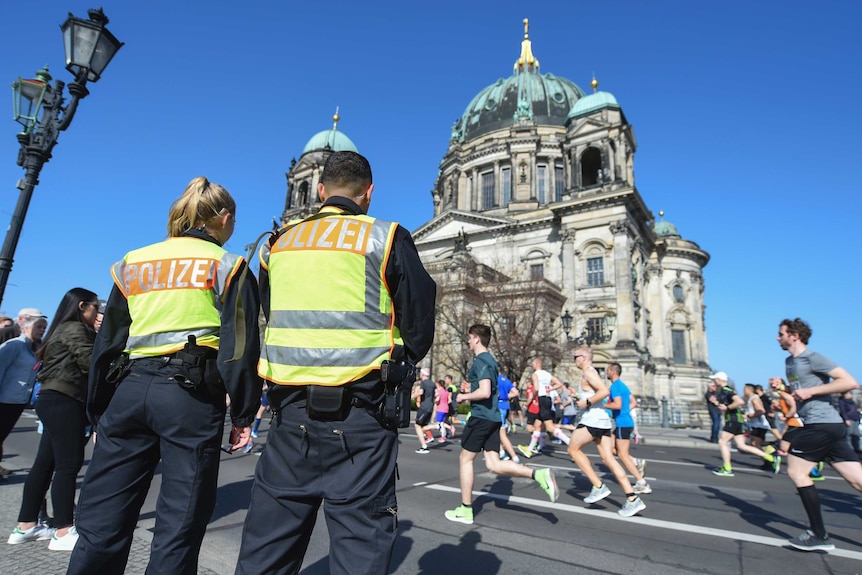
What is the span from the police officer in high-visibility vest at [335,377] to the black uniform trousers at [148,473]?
19.9 inches

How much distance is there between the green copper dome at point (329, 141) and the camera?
54.0 meters

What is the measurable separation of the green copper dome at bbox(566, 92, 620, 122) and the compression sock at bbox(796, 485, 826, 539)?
4070 cm

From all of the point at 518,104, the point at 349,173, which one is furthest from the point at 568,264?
the point at 349,173

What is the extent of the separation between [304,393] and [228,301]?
72 centimetres

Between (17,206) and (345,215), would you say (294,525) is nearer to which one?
(345,215)

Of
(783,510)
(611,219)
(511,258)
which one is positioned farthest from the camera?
(511,258)

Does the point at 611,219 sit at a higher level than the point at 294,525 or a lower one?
higher

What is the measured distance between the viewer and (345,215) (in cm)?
226

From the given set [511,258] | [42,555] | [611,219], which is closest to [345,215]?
[42,555]

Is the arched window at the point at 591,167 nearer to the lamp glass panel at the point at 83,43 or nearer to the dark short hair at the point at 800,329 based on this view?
the dark short hair at the point at 800,329

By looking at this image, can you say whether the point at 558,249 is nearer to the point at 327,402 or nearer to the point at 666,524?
the point at 666,524

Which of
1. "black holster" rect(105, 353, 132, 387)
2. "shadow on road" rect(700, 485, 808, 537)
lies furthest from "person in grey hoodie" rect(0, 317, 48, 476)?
"shadow on road" rect(700, 485, 808, 537)

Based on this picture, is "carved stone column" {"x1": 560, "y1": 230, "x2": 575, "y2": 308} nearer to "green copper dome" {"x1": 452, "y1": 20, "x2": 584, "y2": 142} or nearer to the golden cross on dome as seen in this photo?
"green copper dome" {"x1": 452, "y1": 20, "x2": 584, "y2": 142}

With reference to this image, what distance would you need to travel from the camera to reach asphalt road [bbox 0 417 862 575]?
3.90 m
